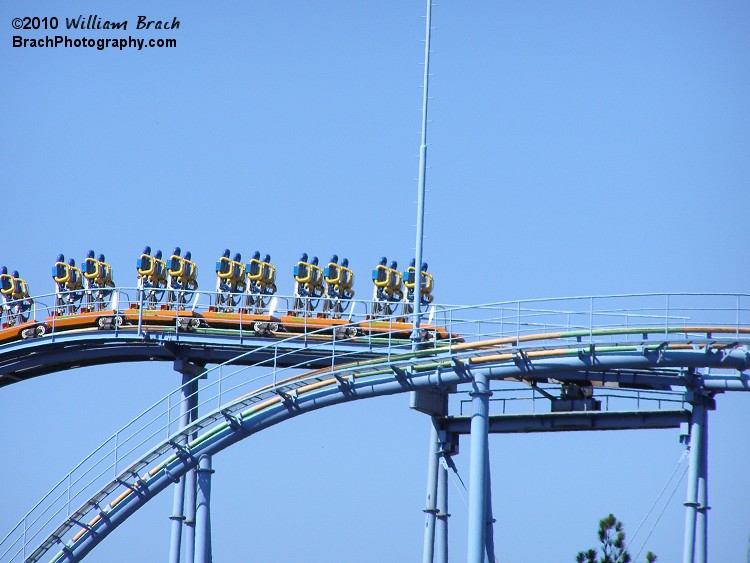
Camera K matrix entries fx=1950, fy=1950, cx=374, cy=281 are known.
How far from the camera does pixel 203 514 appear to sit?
162ft

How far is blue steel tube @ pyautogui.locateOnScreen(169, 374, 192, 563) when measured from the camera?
53312 mm

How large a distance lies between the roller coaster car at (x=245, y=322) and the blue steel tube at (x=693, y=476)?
11450mm

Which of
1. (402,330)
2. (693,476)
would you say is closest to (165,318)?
(402,330)

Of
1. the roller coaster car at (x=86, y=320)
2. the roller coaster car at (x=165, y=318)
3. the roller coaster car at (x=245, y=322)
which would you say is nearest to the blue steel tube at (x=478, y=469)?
the roller coaster car at (x=245, y=322)

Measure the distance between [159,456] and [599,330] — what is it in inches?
464

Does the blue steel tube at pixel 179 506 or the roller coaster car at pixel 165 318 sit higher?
the roller coaster car at pixel 165 318

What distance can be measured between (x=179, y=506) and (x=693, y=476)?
48.1 feet

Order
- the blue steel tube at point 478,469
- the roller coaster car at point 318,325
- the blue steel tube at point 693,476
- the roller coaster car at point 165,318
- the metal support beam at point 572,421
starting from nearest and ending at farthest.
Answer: the blue steel tube at point 478,469
the blue steel tube at point 693,476
the metal support beam at point 572,421
the roller coaster car at point 318,325
the roller coaster car at point 165,318

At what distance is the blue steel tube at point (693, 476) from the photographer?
4669 centimetres

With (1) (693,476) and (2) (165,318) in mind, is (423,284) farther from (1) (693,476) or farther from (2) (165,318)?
(1) (693,476)

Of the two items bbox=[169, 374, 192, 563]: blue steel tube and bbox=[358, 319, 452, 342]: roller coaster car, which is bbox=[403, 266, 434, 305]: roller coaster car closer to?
bbox=[358, 319, 452, 342]: roller coaster car

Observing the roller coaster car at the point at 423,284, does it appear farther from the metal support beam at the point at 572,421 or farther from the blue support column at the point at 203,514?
the blue support column at the point at 203,514

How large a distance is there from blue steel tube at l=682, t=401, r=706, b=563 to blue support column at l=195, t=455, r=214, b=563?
11.8 meters

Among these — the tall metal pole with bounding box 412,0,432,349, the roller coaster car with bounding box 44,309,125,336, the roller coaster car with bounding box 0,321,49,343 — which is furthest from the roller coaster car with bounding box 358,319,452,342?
the roller coaster car with bounding box 0,321,49,343
